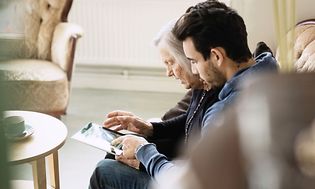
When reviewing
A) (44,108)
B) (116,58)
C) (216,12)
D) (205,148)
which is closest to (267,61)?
(216,12)

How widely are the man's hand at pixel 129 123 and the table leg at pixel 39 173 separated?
0.99 feet

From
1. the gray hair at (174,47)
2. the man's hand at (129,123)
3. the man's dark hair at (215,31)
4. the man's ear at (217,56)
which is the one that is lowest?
the man's hand at (129,123)

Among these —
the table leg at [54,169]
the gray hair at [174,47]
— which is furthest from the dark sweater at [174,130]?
the table leg at [54,169]

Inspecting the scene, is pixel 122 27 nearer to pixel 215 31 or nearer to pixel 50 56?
pixel 50 56

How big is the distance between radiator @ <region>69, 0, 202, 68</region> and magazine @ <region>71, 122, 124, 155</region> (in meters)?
1.69

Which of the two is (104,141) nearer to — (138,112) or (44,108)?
(44,108)

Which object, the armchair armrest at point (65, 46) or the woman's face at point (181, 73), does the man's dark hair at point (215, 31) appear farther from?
the armchair armrest at point (65, 46)

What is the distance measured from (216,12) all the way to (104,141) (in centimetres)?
61

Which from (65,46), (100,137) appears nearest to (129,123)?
(100,137)

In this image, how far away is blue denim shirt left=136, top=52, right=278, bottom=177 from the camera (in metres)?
1.45

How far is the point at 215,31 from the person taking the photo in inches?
60.3

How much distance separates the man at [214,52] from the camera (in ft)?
4.97

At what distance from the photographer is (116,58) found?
12.0 ft

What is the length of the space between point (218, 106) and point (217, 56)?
15 cm
